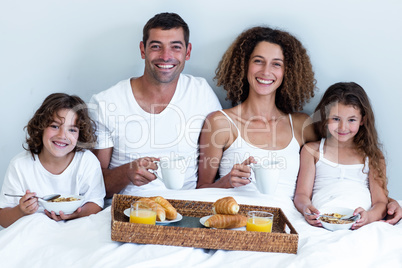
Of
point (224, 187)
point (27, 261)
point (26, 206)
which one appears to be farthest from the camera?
point (224, 187)

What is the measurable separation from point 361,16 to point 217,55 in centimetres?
75

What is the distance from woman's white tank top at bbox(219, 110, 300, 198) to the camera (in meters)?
2.15

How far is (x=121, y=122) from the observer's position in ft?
7.24

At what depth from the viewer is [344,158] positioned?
2.18m

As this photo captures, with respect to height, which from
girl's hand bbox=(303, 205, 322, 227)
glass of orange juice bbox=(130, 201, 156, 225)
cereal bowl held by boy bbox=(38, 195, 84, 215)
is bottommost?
girl's hand bbox=(303, 205, 322, 227)

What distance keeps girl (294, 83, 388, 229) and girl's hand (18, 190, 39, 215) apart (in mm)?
1105

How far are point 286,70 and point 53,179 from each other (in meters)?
1.21

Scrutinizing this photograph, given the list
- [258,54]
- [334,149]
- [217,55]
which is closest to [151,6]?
[217,55]

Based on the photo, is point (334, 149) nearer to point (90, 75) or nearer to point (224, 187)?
point (224, 187)

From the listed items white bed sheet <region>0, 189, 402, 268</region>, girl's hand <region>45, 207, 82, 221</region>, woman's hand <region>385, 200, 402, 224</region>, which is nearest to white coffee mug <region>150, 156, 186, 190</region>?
white bed sheet <region>0, 189, 402, 268</region>

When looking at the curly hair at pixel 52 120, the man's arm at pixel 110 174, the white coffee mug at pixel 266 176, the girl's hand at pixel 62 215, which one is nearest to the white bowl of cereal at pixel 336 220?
the white coffee mug at pixel 266 176

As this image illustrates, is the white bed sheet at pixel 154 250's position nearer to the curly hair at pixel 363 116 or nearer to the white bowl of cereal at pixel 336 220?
the white bowl of cereal at pixel 336 220

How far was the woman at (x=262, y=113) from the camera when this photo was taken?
2182 mm

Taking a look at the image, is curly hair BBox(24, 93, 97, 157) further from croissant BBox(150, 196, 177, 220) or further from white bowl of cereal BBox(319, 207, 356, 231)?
white bowl of cereal BBox(319, 207, 356, 231)
